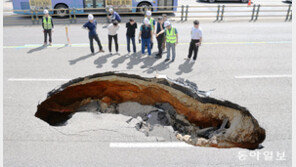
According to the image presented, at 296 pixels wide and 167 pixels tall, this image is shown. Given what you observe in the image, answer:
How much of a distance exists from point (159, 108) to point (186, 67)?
3055 millimetres

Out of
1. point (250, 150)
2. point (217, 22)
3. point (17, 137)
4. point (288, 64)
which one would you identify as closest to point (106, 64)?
point (17, 137)

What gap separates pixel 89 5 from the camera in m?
16.0

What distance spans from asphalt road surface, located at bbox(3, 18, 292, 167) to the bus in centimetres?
259

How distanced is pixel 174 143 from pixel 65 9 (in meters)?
13.3

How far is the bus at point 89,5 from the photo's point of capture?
1543 cm

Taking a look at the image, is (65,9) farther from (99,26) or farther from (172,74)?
(172,74)

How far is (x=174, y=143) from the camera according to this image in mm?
4848

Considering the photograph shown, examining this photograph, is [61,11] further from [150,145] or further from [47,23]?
[150,145]

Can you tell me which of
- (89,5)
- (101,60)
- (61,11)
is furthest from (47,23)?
(89,5)

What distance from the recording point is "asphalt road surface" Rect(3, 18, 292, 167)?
4.55m

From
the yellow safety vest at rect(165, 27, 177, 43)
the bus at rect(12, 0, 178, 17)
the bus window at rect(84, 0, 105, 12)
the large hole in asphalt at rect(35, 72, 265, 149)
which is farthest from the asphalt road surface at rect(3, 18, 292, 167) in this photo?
the bus window at rect(84, 0, 105, 12)

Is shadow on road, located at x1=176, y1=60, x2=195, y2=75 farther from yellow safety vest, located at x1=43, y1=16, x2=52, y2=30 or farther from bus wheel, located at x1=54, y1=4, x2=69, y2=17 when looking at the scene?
bus wheel, located at x1=54, y1=4, x2=69, y2=17

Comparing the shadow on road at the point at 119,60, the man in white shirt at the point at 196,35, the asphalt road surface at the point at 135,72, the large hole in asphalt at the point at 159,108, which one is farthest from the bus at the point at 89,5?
the large hole in asphalt at the point at 159,108

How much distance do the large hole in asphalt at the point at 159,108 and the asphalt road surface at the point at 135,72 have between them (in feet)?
1.00
